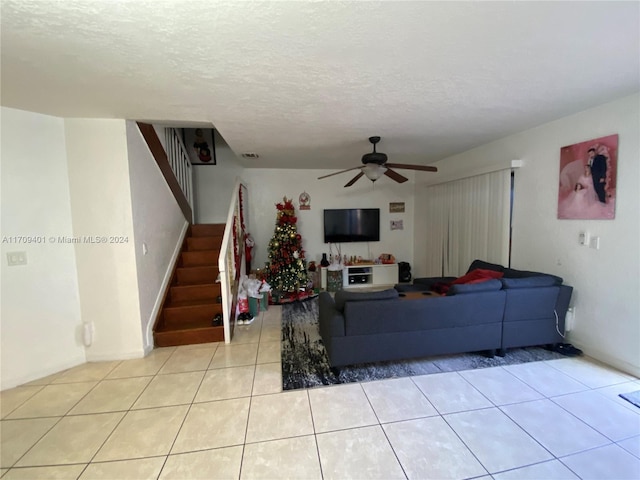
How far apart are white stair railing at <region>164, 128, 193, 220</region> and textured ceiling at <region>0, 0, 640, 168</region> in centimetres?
129

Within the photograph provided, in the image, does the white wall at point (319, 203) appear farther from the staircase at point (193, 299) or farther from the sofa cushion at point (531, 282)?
the sofa cushion at point (531, 282)

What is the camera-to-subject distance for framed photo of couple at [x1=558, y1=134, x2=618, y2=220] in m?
2.43

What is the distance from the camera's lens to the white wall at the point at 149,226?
9.07ft

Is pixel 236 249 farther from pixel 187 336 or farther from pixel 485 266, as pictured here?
pixel 485 266

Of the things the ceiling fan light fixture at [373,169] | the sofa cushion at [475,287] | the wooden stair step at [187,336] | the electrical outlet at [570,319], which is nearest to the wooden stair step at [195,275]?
the wooden stair step at [187,336]

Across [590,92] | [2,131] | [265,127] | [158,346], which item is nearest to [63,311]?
[158,346]

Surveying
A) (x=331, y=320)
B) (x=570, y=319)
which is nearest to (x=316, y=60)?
(x=331, y=320)

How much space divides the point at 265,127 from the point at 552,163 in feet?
10.6

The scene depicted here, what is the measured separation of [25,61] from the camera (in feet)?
5.31

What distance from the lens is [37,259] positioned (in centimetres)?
244

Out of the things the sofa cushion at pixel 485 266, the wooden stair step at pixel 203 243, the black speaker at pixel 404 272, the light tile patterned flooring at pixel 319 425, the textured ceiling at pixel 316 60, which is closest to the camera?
the textured ceiling at pixel 316 60

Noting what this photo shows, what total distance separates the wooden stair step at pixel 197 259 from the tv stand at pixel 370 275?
8.25 ft

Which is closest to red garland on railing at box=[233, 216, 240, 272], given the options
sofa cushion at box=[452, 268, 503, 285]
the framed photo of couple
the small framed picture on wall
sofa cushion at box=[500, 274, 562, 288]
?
the small framed picture on wall

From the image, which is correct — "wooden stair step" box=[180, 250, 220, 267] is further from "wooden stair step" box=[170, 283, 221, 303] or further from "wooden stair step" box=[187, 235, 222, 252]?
A: "wooden stair step" box=[170, 283, 221, 303]
